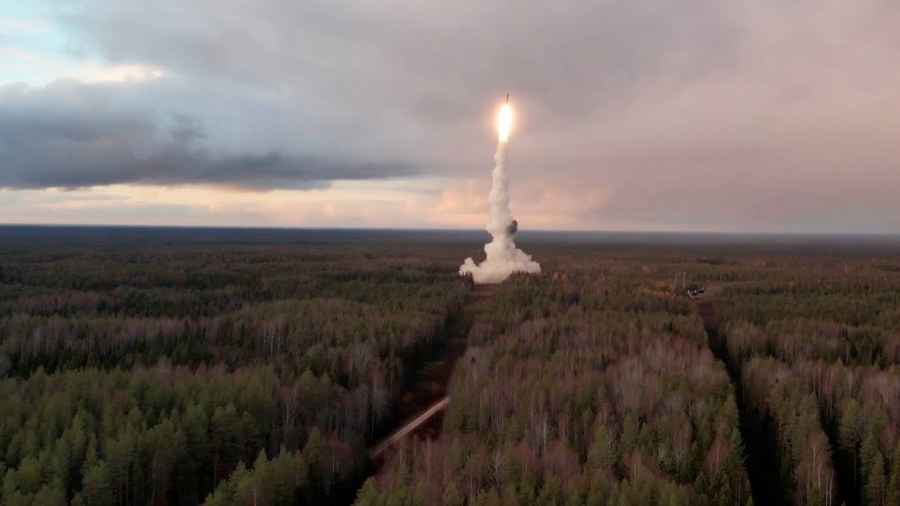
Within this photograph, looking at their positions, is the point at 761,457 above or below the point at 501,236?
below

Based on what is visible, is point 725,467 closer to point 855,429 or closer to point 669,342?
point 855,429

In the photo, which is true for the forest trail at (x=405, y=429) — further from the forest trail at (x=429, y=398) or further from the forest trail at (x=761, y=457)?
the forest trail at (x=761, y=457)

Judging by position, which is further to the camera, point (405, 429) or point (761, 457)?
point (405, 429)

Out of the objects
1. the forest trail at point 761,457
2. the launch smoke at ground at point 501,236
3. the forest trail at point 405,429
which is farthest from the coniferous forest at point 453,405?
the launch smoke at ground at point 501,236

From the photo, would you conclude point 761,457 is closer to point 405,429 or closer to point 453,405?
point 453,405

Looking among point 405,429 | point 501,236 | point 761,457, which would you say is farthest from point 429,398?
point 501,236

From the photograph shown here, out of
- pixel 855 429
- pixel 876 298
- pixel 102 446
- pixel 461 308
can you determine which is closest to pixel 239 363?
pixel 102 446
